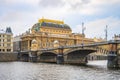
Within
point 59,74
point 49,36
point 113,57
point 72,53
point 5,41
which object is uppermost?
point 49,36

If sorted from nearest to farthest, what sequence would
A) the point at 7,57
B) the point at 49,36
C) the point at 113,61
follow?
the point at 113,61
the point at 7,57
the point at 49,36

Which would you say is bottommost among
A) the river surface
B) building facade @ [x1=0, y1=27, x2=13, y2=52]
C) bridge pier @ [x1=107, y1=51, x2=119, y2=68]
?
the river surface

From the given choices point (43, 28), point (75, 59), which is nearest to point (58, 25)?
point (43, 28)

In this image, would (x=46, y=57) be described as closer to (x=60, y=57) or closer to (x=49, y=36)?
(x=60, y=57)

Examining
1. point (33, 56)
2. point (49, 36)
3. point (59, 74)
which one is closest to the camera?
point (59, 74)

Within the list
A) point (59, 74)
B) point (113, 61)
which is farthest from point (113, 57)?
point (59, 74)

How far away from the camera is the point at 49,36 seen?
180m

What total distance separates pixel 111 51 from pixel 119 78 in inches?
1127

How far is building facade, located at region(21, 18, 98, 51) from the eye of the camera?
577ft

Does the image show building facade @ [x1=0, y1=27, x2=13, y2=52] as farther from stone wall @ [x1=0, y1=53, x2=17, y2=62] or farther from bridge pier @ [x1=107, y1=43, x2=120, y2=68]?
bridge pier @ [x1=107, y1=43, x2=120, y2=68]

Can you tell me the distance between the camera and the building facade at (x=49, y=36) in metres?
176

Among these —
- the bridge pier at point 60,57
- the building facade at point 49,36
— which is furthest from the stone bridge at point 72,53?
the building facade at point 49,36

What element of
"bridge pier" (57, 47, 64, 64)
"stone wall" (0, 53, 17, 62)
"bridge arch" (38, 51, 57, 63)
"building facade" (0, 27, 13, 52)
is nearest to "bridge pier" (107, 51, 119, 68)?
"bridge pier" (57, 47, 64, 64)

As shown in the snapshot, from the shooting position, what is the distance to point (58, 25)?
196 meters
